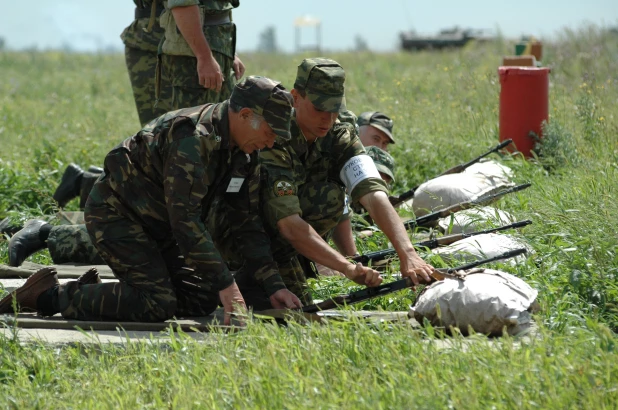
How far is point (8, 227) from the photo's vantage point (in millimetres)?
7109

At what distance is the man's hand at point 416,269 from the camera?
15.2 feet

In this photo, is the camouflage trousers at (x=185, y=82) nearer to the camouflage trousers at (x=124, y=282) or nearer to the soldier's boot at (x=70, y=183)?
the soldier's boot at (x=70, y=183)

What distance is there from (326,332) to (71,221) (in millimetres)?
3534

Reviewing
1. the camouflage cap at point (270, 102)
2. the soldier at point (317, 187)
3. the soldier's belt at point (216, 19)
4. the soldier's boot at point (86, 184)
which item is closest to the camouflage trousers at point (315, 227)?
the soldier at point (317, 187)

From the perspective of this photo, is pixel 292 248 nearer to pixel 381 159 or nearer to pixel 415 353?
pixel 415 353

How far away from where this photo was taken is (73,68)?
29.2 m

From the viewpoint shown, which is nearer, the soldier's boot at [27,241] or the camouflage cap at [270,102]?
the camouflage cap at [270,102]

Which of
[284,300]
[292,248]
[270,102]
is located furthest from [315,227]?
[270,102]

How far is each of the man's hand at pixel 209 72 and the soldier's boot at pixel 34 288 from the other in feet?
6.03

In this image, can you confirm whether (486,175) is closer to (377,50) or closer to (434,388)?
(434,388)

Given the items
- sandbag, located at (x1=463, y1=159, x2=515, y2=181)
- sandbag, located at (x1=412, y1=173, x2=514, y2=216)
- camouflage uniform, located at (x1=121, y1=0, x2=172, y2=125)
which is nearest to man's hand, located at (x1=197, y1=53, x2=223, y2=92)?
camouflage uniform, located at (x1=121, y1=0, x2=172, y2=125)

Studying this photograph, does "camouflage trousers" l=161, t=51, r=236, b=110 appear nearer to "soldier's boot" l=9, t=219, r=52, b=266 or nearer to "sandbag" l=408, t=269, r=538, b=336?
"soldier's boot" l=9, t=219, r=52, b=266

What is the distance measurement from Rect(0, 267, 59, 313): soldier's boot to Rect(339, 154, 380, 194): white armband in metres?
1.57

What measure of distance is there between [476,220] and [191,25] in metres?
2.15
